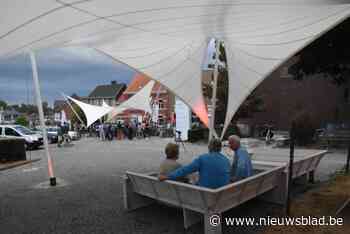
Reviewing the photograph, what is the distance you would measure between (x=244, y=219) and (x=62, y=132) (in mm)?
21499

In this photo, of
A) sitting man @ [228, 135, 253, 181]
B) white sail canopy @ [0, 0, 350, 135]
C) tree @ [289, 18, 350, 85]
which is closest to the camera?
white sail canopy @ [0, 0, 350, 135]

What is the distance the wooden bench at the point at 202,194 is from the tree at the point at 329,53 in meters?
9.36

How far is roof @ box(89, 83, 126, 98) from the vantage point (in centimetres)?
7769

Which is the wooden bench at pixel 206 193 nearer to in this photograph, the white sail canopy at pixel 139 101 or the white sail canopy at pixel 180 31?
the white sail canopy at pixel 180 31

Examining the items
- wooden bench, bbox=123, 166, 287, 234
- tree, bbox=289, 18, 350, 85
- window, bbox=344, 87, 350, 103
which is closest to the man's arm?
wooden bench, bbox=123, 166, 287, 234

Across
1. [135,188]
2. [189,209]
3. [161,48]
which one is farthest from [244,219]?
[161,48]

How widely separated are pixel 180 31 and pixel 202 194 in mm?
3794

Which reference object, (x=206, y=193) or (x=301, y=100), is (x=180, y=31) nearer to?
(x=206, y=193)

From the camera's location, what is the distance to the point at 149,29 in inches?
234

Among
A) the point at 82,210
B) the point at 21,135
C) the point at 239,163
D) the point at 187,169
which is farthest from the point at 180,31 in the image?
the point at 21,135

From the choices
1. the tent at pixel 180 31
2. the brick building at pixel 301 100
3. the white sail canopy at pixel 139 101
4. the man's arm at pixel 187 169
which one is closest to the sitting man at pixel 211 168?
the man's arm at pixel 187 169

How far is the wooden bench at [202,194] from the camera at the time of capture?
4078 millimetres

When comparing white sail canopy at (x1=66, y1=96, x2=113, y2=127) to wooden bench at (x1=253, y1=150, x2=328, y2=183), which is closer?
wooden bench at (x1=253, y1=150, x2=328, y2=183)

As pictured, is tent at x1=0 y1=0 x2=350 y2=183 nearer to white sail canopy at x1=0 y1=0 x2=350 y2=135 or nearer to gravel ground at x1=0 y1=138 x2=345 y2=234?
white sail canopy at x1=0 y1=0 x2=350 y2=135
